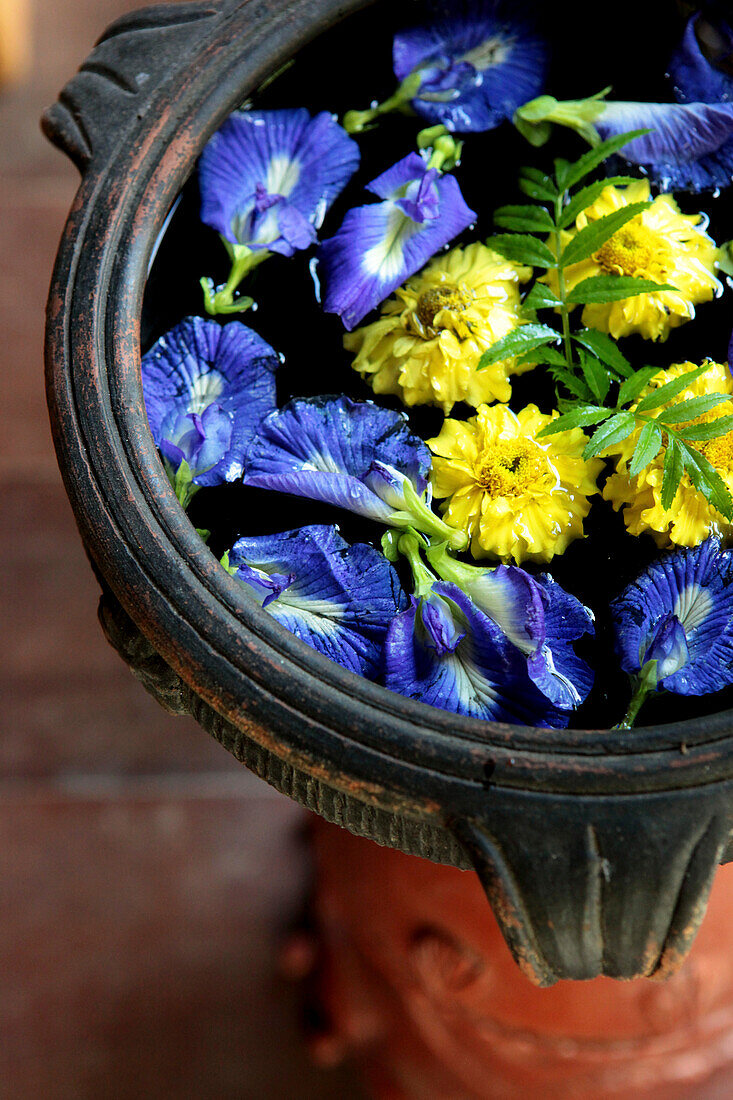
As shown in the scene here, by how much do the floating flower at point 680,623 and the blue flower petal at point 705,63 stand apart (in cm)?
26

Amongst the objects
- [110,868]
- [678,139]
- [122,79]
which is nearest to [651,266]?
[678,139]

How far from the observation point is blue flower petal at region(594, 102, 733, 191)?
1.75 feet

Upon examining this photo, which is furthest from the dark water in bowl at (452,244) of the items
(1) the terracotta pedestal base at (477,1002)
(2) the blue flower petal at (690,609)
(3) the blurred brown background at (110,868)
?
(3) the blurred brown background at (110,868)

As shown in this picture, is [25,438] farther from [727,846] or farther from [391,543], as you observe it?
[727,846]

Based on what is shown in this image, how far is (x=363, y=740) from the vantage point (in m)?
0.41

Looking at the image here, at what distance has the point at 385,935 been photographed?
80cm

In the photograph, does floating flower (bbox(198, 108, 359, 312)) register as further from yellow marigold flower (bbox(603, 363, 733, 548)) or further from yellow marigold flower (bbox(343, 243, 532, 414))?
yellow marigold flower (bbox(603, 363, 733, 548))

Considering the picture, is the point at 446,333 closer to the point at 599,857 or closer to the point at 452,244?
the point at 452,244

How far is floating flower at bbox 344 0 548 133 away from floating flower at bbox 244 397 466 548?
179 mm

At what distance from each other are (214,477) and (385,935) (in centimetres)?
46

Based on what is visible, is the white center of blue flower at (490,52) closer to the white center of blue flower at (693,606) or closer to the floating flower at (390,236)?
the floating flower at (390,236)

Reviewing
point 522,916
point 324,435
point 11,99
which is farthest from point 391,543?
point 11,99

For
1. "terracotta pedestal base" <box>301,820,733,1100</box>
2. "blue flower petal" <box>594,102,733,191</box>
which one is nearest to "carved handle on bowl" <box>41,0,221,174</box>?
"blue flower petal" <box>594,102,733,191</box>

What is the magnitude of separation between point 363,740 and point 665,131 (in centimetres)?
36
